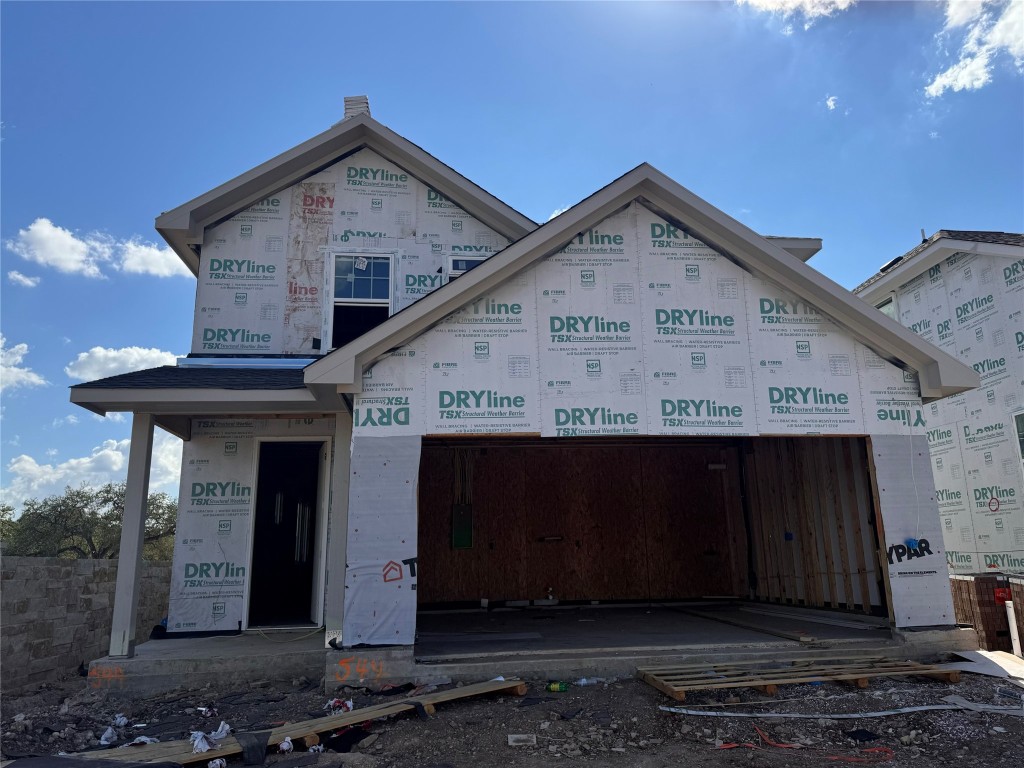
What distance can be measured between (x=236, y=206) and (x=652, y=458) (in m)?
8.89

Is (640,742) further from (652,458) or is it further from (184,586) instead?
(652,458)

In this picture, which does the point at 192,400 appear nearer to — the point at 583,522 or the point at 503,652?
the point at 503,652

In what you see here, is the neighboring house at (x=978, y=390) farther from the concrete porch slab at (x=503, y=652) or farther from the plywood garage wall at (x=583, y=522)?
the concrete porch slab at (x=503, y=652)

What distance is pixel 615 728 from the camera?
230 inches

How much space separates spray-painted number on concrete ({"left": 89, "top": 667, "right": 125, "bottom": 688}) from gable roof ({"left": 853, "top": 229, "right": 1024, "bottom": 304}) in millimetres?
15067

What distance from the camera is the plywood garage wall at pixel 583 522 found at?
1313 cm

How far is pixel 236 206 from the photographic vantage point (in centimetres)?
1108

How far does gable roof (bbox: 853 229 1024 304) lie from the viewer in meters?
13.7

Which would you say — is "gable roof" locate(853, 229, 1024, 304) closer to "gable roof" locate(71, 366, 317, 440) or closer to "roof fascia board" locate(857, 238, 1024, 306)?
"roof fascia board" locate(857, 238, 1024, 306)

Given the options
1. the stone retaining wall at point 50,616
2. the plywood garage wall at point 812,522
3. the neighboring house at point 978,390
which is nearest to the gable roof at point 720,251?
the plywood garage wall at point 812,522

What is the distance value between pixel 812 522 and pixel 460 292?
6.82m

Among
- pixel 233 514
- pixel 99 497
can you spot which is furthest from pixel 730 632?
pixel 99 497

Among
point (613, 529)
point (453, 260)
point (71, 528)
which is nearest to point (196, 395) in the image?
point (453, 260)

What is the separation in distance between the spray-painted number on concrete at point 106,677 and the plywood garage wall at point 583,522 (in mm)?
5708
